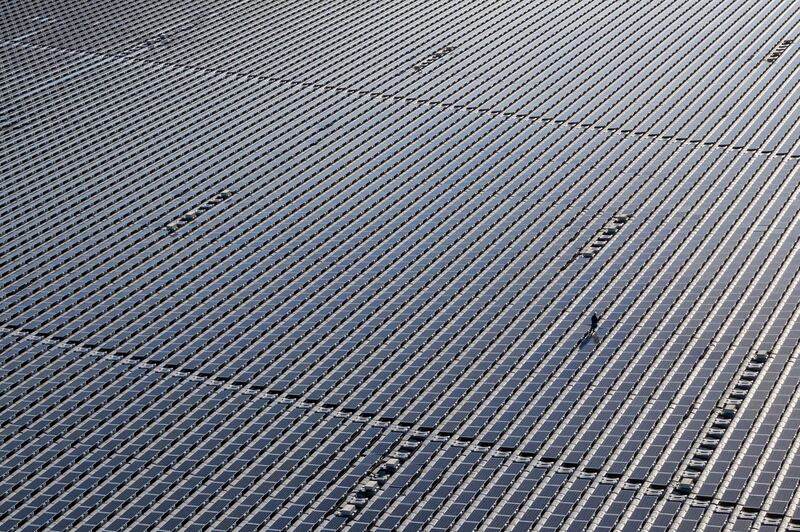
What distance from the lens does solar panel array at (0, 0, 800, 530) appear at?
→ 76.4 m

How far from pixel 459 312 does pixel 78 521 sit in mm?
30298

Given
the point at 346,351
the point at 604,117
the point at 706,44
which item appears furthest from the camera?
the point at 706,44

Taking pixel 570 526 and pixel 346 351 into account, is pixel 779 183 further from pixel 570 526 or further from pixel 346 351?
pixel 570 526

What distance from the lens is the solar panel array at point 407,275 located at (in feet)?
251

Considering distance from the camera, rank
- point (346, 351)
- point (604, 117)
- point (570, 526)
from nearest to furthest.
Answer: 1. point (570, 526)
2. point (346, 351)
3. point (604, 117)

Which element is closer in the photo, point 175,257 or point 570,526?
point 570,526

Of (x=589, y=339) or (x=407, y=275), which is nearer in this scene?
(x=589, y=339)

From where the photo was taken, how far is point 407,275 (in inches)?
4033

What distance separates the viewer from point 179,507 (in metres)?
75.8

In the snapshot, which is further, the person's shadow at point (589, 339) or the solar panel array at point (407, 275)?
the person's shadow at point (589, 339)

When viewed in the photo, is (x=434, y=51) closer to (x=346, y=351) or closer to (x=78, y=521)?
(x=346, y=351)

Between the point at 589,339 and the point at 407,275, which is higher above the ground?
the point at 589,339

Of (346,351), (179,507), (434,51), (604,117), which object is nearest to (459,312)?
(346,351)

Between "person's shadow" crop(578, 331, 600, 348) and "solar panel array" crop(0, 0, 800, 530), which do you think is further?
"person's shadow" crop(578, 331, 600, 348)
